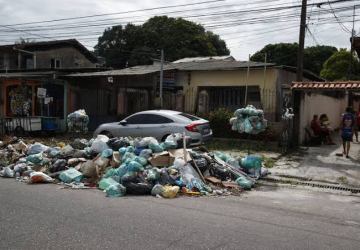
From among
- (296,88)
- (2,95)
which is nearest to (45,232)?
(296,88)

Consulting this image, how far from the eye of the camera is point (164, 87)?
75.3ft

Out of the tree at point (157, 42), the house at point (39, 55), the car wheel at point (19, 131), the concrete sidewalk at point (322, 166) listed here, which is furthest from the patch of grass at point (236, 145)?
the tree at point (157, 42)

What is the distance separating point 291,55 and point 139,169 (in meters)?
50.8

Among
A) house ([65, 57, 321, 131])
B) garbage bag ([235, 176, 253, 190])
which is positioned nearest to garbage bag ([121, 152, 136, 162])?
garbage bag ([235, 176, 253, 190])

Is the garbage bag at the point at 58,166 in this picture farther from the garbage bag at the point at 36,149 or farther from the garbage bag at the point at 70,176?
the garbage bag at the point at 36,149

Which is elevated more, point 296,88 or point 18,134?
point 296,88

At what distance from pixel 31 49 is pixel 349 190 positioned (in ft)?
104

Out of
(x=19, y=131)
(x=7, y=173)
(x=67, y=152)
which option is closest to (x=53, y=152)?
(x=67, y=152)

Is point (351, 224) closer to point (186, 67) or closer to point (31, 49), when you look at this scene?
point (186, 67)

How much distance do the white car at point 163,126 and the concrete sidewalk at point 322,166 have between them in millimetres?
3020

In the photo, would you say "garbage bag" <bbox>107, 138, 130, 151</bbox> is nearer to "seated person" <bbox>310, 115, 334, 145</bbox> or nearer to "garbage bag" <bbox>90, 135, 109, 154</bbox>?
"garbage bag" <bbox>90, 135, 109, 154</bbox>

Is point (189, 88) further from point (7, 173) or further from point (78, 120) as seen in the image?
point (7, 173)

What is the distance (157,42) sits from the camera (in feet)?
172

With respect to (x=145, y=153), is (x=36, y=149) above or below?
below
